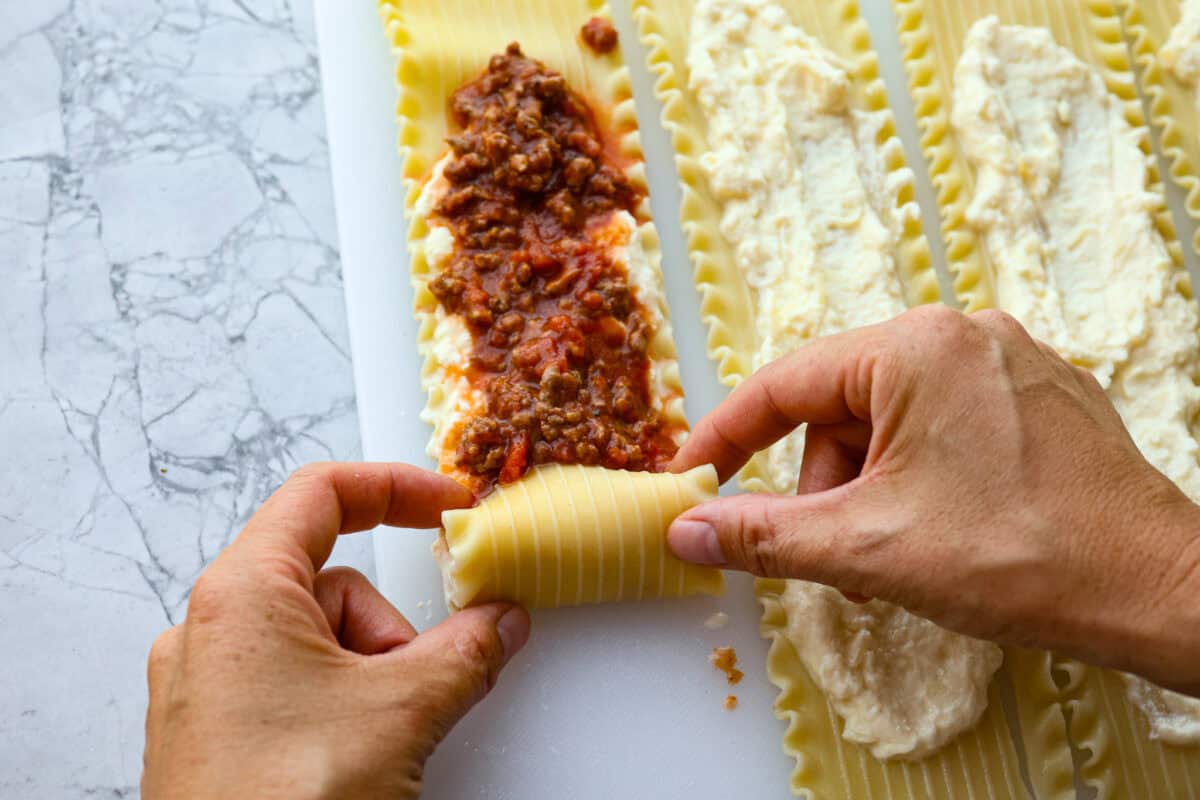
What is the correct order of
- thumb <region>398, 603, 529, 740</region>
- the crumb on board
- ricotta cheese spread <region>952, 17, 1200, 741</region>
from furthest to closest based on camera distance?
ricotta cheese spread <region>952, 17, 1200, 741</region>, the crumb on board, thumb <region>398, 603, 529, 740</region>

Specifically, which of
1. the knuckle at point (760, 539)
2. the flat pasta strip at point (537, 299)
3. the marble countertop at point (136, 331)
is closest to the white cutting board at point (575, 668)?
the flat pasta strip at point (537, 299)

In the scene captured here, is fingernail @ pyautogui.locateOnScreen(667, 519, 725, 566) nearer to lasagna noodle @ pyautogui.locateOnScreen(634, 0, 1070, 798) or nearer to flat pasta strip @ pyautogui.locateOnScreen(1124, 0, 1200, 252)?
lasagna noodle @ pyautogui.locateOnScreen(634, 0, 1070, 798)

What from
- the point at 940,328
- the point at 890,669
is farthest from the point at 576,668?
the point at 940,328

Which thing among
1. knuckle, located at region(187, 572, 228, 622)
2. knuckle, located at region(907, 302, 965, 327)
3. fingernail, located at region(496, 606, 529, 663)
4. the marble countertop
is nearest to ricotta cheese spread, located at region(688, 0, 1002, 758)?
knuckle, located at region(907, 302, 965, 327)

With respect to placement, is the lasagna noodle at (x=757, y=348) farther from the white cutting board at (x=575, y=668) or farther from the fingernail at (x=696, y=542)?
the fingernail at (x=696, y=542)

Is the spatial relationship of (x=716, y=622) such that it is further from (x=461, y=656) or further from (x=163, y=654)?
(x=163, y=654)

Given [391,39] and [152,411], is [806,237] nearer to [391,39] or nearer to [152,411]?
[391,39]

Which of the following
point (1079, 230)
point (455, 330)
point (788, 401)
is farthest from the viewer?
point (1079, 230)
